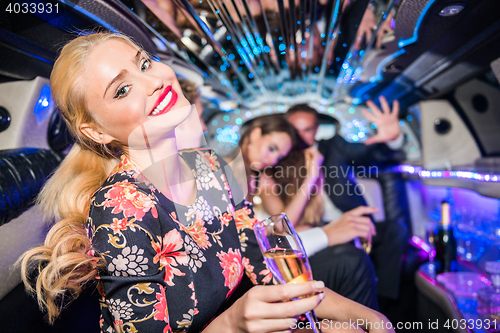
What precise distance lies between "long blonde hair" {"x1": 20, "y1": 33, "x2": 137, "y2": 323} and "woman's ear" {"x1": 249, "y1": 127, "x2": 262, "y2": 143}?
4.41ft

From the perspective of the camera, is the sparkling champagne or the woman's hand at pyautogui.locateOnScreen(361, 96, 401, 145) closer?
the sparkling champagne

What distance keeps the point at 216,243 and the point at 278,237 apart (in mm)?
306

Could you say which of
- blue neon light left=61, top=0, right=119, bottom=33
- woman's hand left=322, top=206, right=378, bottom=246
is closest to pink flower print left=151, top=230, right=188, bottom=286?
blue neon light left=61, top=0, right=119, bottom=33

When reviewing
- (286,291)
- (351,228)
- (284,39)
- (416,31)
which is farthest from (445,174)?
(286,291)

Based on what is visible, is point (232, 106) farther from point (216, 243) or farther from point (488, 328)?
point (488, 328)

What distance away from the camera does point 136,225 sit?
2.56 ft

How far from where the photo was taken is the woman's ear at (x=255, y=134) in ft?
7.36

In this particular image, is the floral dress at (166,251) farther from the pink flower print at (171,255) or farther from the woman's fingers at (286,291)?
the woman's fingers at (286,291)

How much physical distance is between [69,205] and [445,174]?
87.0 inches

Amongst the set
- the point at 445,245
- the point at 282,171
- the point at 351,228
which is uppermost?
the point at 282,171

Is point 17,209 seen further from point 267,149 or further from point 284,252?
point 267,149

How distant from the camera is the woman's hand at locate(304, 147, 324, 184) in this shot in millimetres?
2318

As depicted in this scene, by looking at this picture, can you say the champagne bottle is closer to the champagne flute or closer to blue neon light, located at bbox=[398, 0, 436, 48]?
blue neon light, located at bbox=[398, 0, 436, 48]

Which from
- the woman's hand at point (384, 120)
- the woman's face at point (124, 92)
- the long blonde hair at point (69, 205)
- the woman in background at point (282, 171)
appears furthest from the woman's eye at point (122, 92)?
the woman's hand at point (384, 120)
